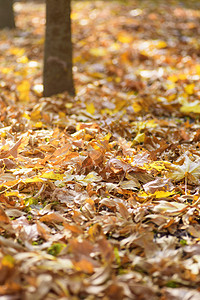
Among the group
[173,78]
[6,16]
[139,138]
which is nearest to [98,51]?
[173,78]

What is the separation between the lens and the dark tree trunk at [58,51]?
3.81 m

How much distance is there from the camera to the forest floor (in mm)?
1515

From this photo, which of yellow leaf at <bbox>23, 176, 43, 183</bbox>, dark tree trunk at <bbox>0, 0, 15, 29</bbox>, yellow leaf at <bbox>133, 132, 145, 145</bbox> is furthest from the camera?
dark tree trunk at <bbox>0, 0, 15, 29</bbox>

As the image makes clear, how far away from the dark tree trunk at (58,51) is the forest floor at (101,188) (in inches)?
7.4

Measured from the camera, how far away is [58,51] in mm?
4000

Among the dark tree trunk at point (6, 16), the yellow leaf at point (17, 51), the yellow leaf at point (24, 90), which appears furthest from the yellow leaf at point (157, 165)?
the dark tree trunk at point (6, 16)

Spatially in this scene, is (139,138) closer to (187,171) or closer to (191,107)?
(187,171)

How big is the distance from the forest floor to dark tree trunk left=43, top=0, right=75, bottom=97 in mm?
189

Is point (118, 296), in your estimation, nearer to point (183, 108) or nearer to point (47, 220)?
point (47, 220)

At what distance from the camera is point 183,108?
12.5ft

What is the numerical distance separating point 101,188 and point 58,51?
2313 mm

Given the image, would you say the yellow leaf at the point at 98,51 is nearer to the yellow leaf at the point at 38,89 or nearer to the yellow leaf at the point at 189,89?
the yellow leaf at the point at 38,89

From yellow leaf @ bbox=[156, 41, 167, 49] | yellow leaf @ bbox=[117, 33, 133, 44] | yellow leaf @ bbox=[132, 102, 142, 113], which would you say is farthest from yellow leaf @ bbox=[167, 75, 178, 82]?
yellow leaf @ bbox=[117, 33, 133, 44]

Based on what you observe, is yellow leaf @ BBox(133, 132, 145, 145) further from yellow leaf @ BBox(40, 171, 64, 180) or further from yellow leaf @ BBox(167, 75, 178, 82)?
yellow leaf @ BBox(167, 75, 178, 82)
